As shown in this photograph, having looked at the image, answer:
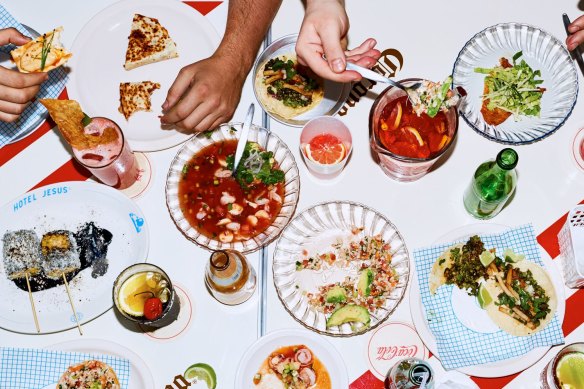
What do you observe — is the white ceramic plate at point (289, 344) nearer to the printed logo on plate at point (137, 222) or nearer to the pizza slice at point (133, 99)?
the printed logo on plate at point (137, 222)

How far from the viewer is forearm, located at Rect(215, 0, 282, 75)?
106 inches

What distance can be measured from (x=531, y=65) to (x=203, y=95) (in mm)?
1617

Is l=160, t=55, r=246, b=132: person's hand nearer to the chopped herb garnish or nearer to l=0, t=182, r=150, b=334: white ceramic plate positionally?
l=0, t=182, r=150, b=334: white ceramic plate

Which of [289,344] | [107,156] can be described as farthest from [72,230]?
[289,344]

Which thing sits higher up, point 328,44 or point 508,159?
point 328,44

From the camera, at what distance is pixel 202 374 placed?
2.48m

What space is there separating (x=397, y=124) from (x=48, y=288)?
1.81 metres

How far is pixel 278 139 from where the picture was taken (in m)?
2.63

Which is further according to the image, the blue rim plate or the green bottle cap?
the blue rim plate

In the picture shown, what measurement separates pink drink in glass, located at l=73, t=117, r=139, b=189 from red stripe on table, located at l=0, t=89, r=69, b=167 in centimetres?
37

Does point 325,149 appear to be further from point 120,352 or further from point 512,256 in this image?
point 120,352

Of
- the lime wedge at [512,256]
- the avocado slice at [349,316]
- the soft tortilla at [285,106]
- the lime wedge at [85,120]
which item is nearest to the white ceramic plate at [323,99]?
the soft tortilla at [285,106]

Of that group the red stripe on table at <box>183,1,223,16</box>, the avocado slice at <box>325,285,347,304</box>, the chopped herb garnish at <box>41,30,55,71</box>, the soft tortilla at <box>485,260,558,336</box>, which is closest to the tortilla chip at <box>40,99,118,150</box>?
the chopped herb garnish at <box>41,30,55,71</box>

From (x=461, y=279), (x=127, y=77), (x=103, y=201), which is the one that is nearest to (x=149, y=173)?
(x=103, y=201)
